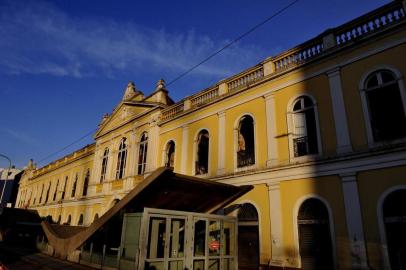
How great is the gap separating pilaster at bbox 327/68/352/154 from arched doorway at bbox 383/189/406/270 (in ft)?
6.09

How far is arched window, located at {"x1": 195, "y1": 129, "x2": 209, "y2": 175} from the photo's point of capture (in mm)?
14648

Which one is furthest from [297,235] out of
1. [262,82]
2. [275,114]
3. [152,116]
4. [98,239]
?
[152,116]

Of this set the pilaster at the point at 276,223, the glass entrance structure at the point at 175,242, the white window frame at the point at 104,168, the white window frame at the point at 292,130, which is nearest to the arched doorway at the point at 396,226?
the white window frame at the point at 292,130

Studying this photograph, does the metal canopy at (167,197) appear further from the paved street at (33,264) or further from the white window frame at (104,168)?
the white window frame at (104,168)

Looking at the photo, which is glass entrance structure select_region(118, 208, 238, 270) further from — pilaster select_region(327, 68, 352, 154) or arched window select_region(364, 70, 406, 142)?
arched window select_region(364, 70, 406, 142)

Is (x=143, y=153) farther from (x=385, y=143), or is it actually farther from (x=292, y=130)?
(x=385, y=143)

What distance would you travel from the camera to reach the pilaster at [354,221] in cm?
837

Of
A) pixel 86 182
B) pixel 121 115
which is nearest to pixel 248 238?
pixel 121 115

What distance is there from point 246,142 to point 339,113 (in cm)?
416

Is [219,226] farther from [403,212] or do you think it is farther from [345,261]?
[403,212]

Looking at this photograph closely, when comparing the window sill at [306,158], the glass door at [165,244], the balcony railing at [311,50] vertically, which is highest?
the balcony railing at [311,50]

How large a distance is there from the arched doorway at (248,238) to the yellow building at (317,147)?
0.12 ft

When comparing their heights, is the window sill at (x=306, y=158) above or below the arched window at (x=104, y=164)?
below

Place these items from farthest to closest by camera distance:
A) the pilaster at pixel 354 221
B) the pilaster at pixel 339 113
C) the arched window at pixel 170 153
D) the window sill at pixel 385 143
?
the arched window at pixel 170 153
the pilaster at pixel 339 113
the window sill at pixel 385 143
the pilaster at pixel 354 221
